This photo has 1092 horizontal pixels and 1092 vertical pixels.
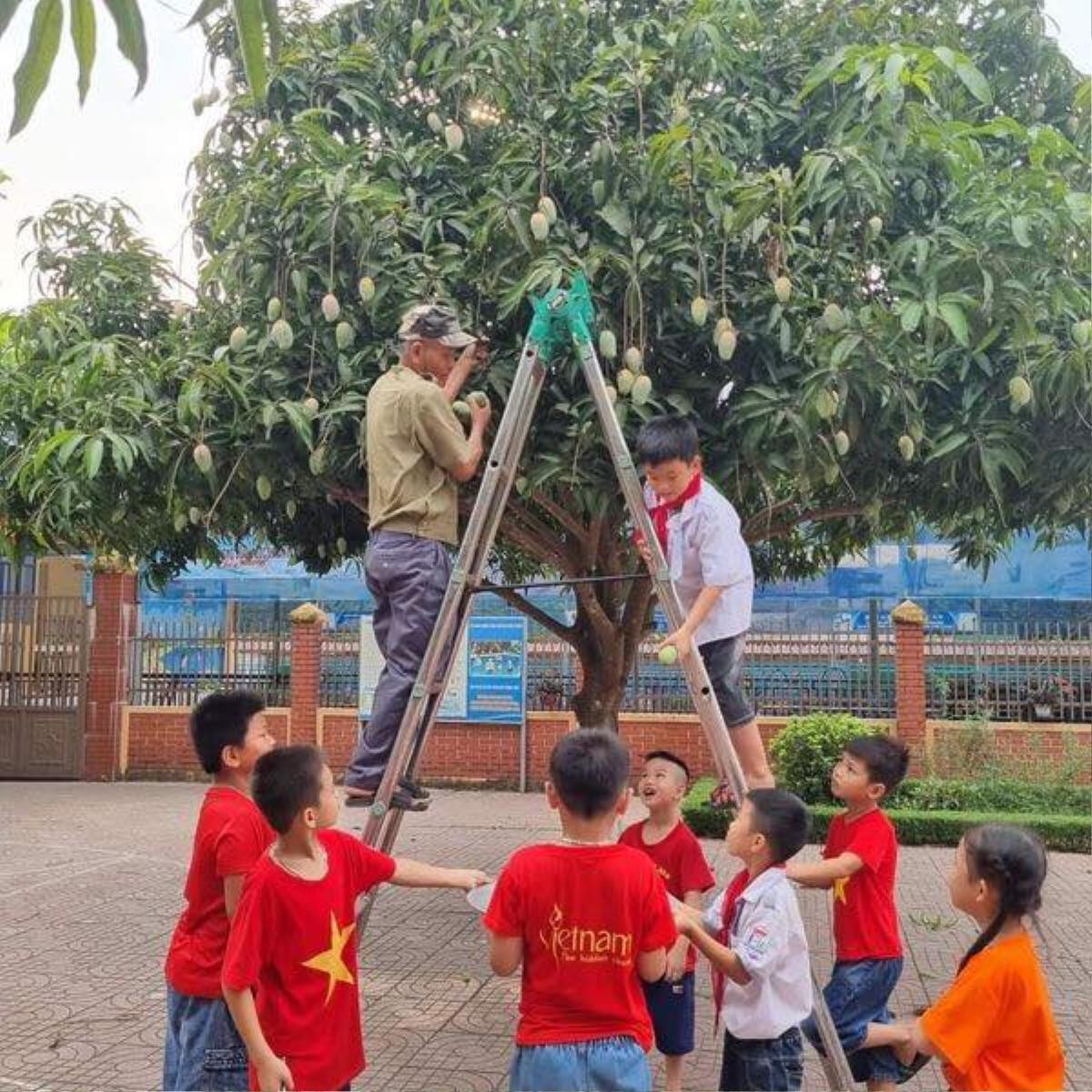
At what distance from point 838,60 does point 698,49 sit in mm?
742

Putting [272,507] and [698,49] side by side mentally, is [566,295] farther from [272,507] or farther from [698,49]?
[272,507]

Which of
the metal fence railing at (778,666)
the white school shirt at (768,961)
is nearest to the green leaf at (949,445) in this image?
the white school shirt at (768,961)

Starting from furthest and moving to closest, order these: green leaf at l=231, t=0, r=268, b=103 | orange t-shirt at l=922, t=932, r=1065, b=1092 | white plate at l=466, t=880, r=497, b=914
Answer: white plate at l=466, t=880, r=497, b=914
orange t-shirt at l=922, t=932, r=1065, b=1092
green leaf at l=231, t=0, r=268, b=103

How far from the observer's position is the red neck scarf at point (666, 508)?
3920mm

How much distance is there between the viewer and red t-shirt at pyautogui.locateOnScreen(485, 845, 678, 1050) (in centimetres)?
261

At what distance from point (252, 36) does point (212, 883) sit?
2268 mm

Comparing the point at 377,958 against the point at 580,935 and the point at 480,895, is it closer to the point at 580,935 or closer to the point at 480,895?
the point at 480,895

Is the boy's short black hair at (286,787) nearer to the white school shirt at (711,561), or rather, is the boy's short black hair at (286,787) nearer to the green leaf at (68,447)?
the white school shirt at (711,561)

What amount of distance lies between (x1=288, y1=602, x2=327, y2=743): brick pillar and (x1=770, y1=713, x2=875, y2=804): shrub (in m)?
6.24

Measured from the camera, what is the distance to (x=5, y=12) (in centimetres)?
144

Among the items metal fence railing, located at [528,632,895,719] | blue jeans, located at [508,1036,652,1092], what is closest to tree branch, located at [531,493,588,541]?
blue jeans, located at [508,1036,652,1092]

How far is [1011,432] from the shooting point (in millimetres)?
4617

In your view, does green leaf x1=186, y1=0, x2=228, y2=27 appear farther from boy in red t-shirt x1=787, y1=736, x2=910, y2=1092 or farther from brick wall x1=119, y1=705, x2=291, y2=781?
brick wall x1=119, y1=705, x2=291, y2=781

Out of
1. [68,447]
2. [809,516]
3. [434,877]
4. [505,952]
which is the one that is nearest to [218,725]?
[434,877]
